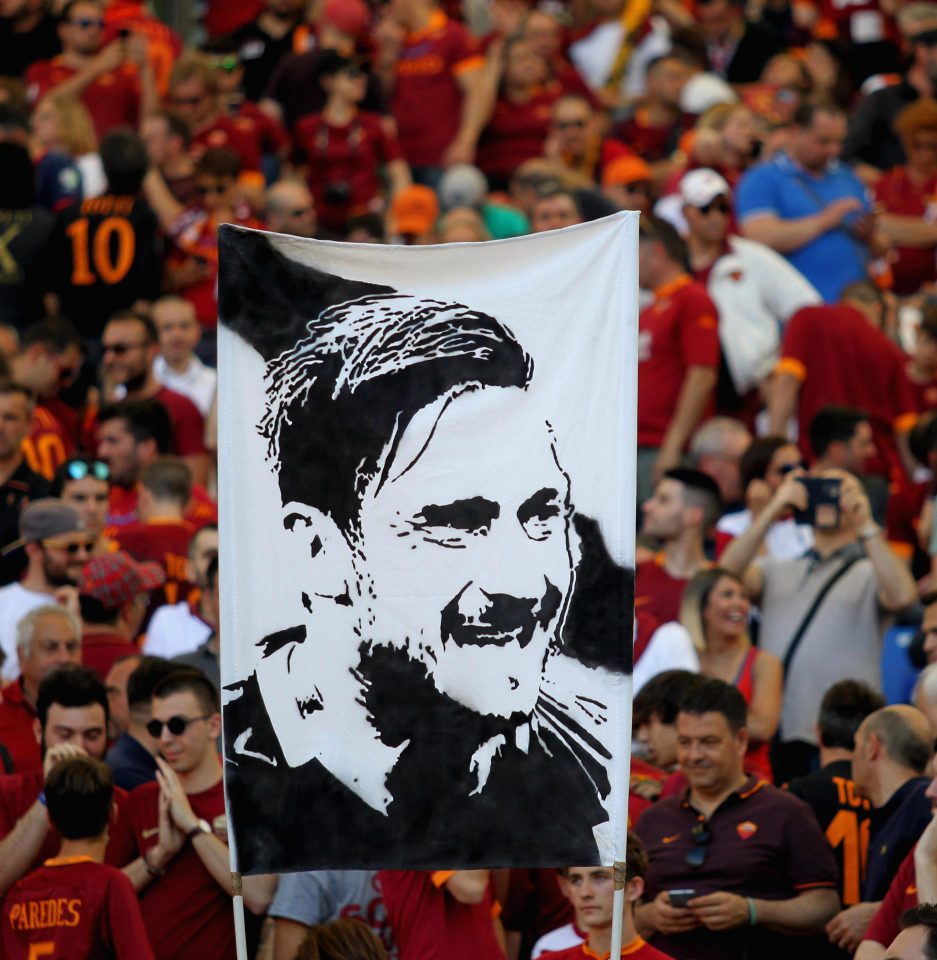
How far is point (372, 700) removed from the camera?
5.59 meters

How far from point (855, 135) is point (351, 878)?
1055 centimetres

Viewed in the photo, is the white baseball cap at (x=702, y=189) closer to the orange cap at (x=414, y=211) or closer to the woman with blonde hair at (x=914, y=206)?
the orange cap at (x=414, y=211)

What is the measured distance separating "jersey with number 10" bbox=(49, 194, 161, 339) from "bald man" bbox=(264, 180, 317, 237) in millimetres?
945

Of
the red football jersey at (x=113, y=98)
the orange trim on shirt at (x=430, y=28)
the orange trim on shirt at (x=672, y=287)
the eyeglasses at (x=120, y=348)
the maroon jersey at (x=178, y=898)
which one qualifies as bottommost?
the maroon jersey at (x=178, y=898)

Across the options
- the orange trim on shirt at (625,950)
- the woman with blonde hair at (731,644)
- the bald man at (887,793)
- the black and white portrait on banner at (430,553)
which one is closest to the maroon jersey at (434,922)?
the orange trim on shirt at (625,950)

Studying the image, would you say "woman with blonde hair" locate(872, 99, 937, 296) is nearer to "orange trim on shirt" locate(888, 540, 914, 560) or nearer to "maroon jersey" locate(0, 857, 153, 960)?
"orange trim on shirt" locate(888, 540, 914, 560)

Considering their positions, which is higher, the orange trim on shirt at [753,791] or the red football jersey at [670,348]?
the red football jersey at [670,348]

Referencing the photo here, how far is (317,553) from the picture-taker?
18.4 feet

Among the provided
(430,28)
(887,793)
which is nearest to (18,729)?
(887,793)

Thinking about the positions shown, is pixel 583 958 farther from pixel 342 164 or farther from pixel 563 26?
pixel 563 26

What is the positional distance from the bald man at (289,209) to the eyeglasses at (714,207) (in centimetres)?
249

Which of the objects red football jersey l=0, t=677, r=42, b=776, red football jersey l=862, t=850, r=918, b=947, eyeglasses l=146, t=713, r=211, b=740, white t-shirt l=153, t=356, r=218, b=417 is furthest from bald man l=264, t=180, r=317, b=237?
red football jersey l=862, t=850, r=918, b=947

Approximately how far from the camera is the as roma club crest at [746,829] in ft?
23.7

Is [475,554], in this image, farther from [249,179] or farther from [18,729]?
[249,179]
